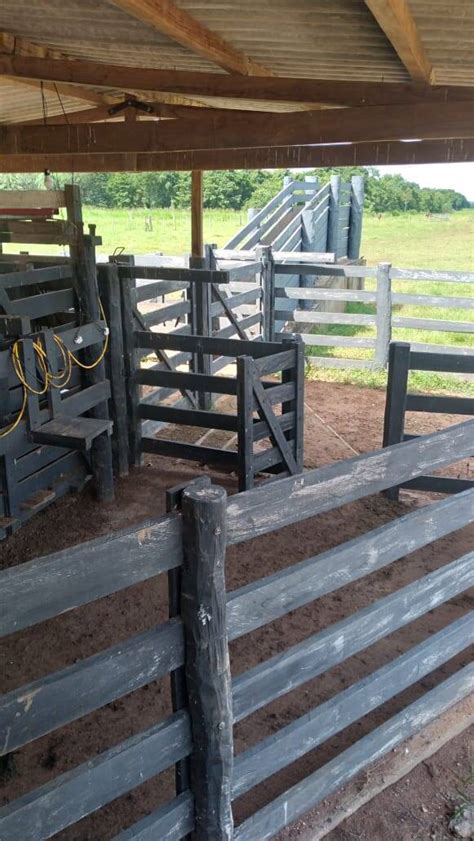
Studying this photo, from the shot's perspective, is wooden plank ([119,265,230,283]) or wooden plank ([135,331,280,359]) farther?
wooden plank ([119,265,230,283])

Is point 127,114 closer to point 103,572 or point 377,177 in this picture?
point 103,572

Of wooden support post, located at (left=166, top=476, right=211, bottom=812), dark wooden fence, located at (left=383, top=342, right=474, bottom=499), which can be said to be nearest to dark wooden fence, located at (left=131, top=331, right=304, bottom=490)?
dark wooden fence, located at (left=383, top=342, right=474, bottom=499)

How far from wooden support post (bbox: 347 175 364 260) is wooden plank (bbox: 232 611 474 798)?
13.2 m

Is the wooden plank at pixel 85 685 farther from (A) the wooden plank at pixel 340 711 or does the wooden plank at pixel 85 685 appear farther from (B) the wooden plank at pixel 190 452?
(B) the wooden plank at pixel 190 452

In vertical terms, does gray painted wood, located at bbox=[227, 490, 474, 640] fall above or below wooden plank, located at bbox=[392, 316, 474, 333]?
above

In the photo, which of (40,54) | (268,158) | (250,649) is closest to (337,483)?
(250,649)

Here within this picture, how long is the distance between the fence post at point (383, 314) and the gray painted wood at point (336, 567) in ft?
22.4

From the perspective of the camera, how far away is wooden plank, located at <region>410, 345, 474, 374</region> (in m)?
5.09

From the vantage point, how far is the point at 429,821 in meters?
2.66

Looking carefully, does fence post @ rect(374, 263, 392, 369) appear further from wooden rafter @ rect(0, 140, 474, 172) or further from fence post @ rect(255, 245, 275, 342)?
wooden rafter @ rect(0, 140, 474, 172)

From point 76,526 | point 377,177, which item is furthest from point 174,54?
point 377,177

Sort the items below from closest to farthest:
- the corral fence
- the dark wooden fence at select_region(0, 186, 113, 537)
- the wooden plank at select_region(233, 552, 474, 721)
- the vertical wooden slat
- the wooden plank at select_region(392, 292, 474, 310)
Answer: the wooden plank at select_region(233, 552, 474, 721), the dark wooden fence at select_region(0, 186, 113, 537), the corral fence, the vertical wooden slat, the wooden plank at select_region(392, 292, 474, 310)

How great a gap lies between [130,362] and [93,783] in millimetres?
4661

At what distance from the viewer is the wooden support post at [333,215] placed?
13.4 metres
